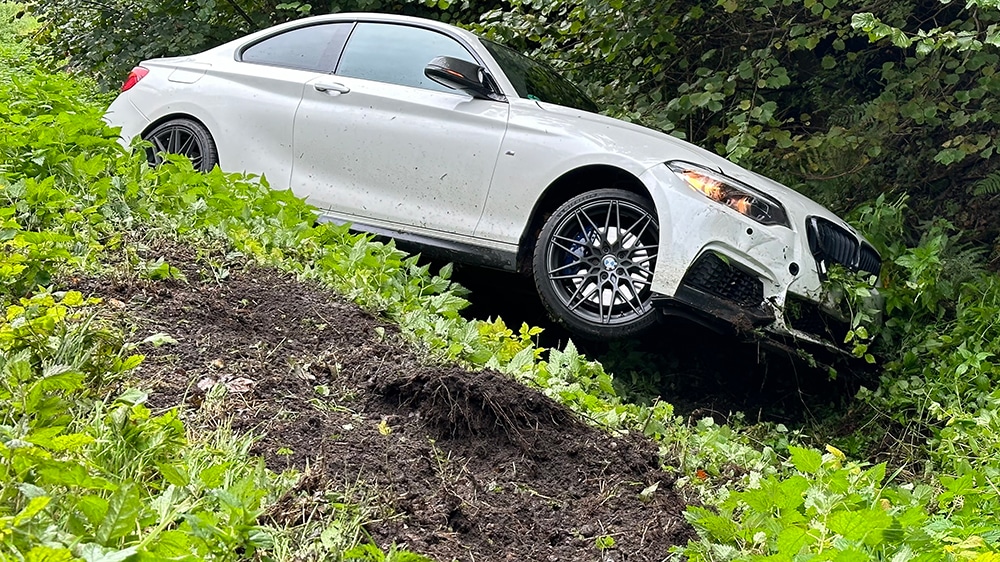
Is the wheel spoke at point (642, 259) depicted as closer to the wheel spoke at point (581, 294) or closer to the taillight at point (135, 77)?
the wheel spoke at point (581, 294)

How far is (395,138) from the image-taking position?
17.7ft

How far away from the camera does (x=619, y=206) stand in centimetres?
470

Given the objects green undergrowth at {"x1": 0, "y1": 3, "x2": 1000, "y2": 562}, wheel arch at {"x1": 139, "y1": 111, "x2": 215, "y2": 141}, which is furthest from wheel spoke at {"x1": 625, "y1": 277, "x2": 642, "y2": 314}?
wheel arch at {"x1": 139, "y1": 111, "x2": 215, "y2": 141}

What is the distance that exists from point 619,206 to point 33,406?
320 centimetres

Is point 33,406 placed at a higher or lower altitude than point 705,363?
higher

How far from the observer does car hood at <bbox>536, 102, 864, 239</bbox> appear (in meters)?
4.78

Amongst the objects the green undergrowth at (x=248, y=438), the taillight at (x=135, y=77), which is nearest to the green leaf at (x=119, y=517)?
the green undergrowth at (x=248, y=438)

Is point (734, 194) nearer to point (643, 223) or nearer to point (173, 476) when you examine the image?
point (643, 223)

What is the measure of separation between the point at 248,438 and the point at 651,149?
3021 millimetres

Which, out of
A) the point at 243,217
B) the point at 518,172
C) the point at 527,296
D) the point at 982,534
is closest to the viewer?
the point at 982,534

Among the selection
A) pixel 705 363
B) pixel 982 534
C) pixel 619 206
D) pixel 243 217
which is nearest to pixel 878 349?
pixel 705 363

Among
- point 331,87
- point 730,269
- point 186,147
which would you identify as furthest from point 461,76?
point 186,147

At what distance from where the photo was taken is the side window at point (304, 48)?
5922 mm

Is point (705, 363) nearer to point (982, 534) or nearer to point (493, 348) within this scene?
point (493, 348)
